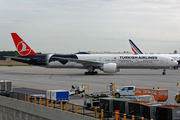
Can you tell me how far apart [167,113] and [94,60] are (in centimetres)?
4565

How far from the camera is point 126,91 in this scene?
2794 cm

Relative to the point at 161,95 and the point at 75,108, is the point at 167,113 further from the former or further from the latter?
the point at 161,95

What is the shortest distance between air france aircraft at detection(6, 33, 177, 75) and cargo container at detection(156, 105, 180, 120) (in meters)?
40.4

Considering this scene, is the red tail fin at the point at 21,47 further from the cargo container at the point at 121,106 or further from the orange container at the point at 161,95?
the cargo container at the point at 121,106

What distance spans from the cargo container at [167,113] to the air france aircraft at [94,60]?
133ft

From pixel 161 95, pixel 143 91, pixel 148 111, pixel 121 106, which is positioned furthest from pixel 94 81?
pixel 148 111

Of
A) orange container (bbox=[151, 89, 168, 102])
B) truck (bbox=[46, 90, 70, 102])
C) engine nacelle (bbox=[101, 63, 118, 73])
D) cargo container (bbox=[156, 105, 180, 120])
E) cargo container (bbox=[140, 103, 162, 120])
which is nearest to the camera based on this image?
cargo container (bbox=[156, 105, 180, 120])

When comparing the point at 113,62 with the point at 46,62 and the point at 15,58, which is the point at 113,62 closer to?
the point at 46,62

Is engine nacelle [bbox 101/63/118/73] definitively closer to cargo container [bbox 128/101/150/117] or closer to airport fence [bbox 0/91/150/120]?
airport fence [bbox 0/91/150/120]

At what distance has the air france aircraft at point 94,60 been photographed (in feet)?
192

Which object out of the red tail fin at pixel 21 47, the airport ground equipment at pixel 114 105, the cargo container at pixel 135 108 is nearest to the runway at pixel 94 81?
the red tail fin at pixel 21 47

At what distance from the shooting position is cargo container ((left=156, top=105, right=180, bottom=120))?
52.1ft

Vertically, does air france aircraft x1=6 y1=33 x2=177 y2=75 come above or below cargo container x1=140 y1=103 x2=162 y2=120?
above

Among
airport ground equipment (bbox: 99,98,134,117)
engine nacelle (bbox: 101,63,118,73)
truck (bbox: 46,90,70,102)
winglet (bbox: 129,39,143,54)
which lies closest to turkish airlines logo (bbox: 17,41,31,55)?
engine nacelle (bbox: 101,63,118,73)
